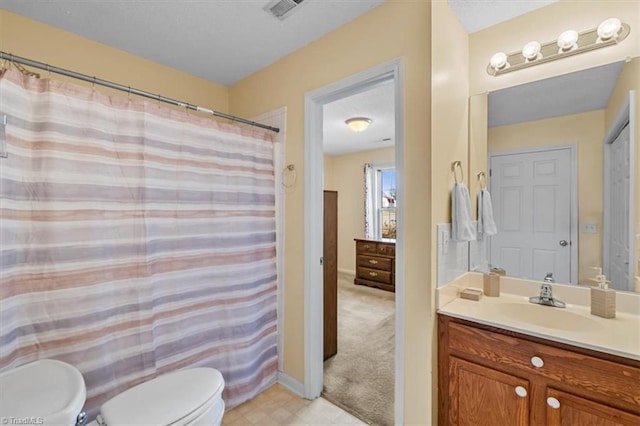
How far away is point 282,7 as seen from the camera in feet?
5.25

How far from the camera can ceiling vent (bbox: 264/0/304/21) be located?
156 centimetres

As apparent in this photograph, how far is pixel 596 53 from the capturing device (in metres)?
1.43

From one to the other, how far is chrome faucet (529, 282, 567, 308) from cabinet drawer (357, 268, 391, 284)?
3.13m

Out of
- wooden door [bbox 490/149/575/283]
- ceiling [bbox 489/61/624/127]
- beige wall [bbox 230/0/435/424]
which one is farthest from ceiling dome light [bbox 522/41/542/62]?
beige wall [bbox 230/0/435/424]

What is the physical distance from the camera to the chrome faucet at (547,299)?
1.46 meters

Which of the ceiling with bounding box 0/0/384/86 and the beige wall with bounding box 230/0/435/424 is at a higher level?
the ceiling with bounding box 0/0/384/86

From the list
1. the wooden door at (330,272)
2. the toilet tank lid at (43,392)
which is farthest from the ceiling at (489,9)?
the toilet tank lid at (43,392)

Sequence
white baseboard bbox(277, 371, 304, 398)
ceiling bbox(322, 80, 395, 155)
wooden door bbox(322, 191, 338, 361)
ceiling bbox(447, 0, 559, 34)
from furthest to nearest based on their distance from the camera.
Answer: ceiling bbox(322, 80, 395, 155), wooden door bbox(322, 191, 338, 361), white baseboard bbox(277, 371, 304, 398), ceiling bbox(447, 0, 559, 34)

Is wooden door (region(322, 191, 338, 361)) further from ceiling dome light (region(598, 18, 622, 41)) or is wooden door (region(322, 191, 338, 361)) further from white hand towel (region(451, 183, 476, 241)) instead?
ceiling dome light (region(598, 18, 622, 41))

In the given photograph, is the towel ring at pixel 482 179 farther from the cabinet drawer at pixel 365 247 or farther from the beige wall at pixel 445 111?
the cabinet drawer at pixel 365 247

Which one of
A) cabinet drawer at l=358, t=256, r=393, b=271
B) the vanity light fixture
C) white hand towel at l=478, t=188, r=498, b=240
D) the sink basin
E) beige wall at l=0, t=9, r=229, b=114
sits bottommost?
cabinet drawer at l=358, t=256, r=393, b=271

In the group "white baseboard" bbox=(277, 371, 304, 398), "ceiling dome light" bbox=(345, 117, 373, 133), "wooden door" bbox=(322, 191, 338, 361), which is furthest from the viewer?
"ceiling dome light" bbox=(345, 117, 373, 133)

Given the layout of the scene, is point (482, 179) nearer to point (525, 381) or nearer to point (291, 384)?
point (525, 381)

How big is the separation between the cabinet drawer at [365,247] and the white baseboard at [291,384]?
304cm
